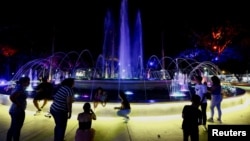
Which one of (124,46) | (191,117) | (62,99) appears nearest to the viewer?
(191,117)

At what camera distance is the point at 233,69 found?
4381 centimetres

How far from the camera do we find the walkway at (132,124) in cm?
729

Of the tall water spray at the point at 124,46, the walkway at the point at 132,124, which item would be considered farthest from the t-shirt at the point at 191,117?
the tall water spray at the point at 124,46

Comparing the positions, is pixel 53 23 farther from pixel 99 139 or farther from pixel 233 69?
pixel 99 139

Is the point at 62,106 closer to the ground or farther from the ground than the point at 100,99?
farther from the ground

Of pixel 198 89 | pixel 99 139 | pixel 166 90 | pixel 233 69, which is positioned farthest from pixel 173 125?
pixel 233 69

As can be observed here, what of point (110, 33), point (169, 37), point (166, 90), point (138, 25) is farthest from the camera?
point (169, 37)

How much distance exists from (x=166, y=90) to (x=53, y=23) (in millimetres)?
31176

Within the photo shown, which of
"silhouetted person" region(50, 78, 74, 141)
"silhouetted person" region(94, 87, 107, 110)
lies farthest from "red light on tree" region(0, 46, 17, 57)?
"silhouetted person" region(50, 78, 74, 141)

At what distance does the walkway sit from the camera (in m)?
7.29

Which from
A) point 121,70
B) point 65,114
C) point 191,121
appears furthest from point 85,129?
point 121,70

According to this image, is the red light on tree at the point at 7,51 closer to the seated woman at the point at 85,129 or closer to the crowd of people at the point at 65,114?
the crowd of people at the point at 65,114

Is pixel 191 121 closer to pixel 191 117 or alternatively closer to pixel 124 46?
pixel 191 117

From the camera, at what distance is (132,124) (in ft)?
29.2
